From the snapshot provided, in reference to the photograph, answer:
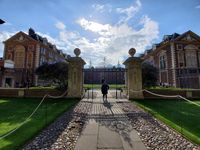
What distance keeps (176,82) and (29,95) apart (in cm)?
2496

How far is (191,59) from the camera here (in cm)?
3266

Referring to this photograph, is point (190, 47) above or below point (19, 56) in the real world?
above

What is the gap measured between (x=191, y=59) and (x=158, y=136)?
106 feet

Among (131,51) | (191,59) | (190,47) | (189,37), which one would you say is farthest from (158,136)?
(189,37)

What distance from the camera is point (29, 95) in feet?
48.2

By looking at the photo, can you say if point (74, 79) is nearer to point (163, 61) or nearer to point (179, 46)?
point (179, 46)

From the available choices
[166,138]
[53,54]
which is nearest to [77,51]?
[166,138]

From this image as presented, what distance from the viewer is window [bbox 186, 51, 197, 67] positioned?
3241 centimetres

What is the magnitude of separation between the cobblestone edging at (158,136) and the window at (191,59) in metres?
29.7

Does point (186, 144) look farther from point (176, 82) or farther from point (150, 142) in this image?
point (176, 82)

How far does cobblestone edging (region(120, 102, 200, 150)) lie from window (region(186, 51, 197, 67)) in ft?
Answer: 97.4

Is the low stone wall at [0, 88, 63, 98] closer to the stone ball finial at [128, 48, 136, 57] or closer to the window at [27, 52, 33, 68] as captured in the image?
the stone ball finial at [128, 48, 136, 57]

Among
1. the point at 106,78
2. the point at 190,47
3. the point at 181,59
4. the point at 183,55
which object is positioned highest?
the point at 190,47

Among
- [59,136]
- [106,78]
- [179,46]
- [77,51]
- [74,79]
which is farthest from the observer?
[179,46]
